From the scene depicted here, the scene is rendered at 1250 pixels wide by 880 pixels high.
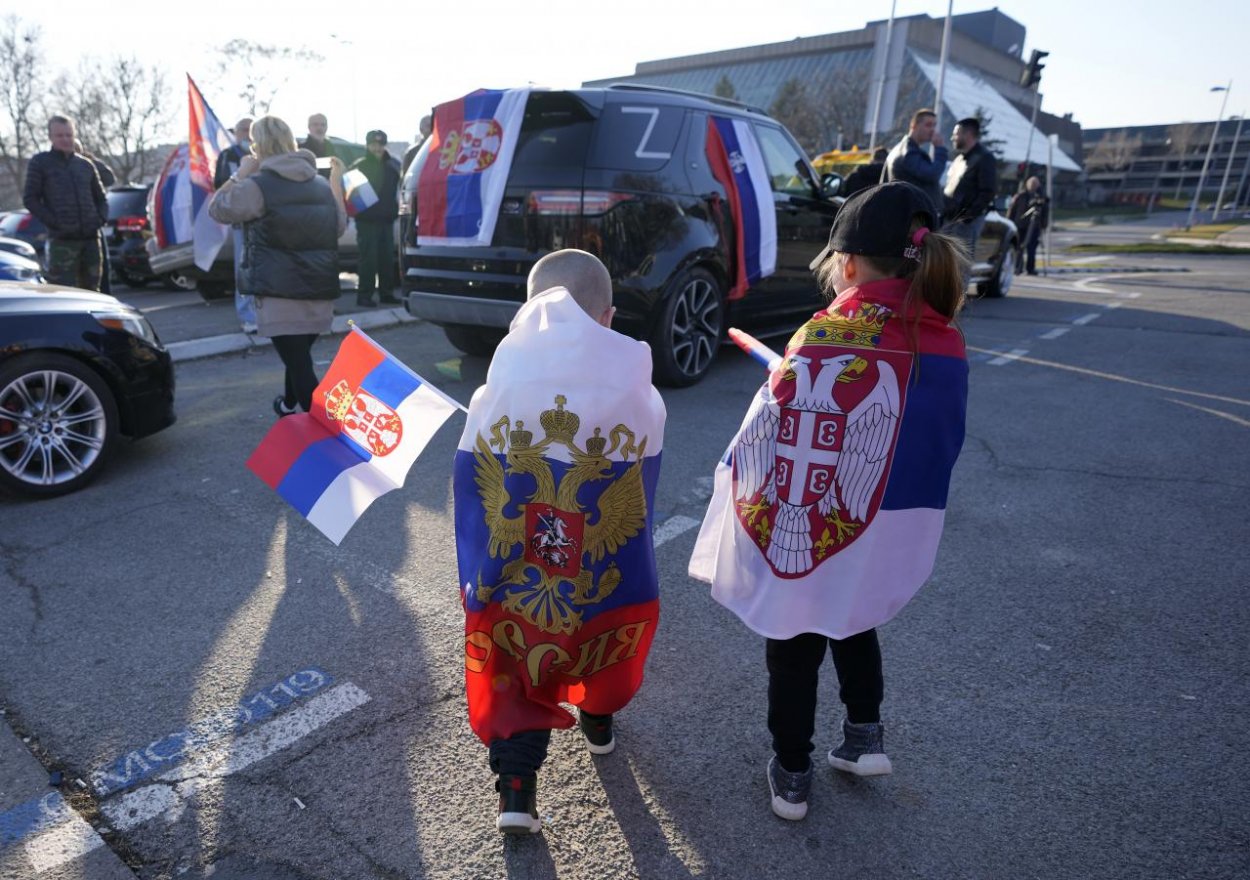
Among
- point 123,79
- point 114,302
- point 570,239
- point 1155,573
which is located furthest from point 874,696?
point 123,79

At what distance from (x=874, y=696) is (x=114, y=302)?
475 centimetres

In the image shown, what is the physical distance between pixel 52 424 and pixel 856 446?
4357 millimetres

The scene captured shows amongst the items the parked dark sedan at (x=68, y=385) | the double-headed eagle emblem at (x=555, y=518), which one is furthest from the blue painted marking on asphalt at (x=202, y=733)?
the parked dark sedan at (x=68, y=385)

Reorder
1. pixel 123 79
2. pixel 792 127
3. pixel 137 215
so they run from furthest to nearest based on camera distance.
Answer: pixel 792 127 < pixel 123 79 < pixel 137 215

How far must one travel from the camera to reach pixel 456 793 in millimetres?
2271

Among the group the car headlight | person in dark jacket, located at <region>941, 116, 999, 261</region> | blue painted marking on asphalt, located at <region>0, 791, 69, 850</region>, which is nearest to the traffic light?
person in dark jacket, located at <region>941, 116, 999, 261</region>

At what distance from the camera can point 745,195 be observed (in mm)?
6535

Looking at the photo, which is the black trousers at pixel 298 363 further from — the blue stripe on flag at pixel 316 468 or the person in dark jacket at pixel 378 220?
the person in dark jacket at pixel 378 220

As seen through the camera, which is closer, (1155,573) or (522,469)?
(522,469)

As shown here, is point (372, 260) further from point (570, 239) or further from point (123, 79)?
point (123, 79)

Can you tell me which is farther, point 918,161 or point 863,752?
point 918,161

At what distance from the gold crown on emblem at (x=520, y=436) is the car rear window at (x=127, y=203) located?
12745 millimetres

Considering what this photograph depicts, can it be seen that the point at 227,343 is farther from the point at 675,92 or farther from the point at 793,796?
the point at 793,796

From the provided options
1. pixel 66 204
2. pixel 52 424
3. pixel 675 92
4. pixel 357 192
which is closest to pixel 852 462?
pixel 52 424
